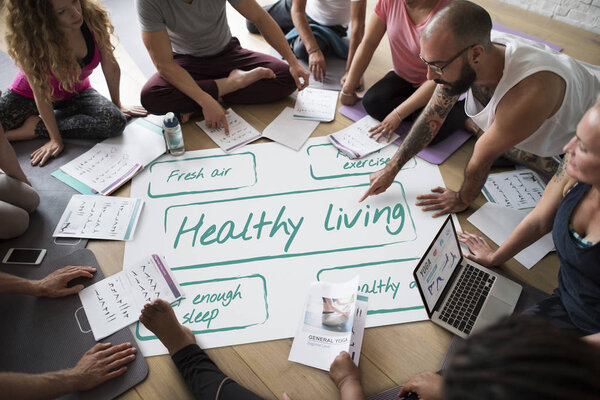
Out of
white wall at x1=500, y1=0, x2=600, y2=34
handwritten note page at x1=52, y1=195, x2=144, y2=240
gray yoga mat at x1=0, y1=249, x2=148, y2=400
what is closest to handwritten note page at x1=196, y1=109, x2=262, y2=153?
handwritten note page at x1=52, y1=195, x2=144, y2=240

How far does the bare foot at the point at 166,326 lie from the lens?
1.22 m

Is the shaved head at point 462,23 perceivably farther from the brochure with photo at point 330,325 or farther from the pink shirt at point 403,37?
the brochure with photo at point 330,325

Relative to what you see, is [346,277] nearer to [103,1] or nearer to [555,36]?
[555,36]

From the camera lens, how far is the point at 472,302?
1.27 meters

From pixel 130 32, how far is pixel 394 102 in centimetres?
173

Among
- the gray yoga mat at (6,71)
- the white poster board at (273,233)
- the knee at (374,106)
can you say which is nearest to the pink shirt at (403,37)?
the knee at (374,106)

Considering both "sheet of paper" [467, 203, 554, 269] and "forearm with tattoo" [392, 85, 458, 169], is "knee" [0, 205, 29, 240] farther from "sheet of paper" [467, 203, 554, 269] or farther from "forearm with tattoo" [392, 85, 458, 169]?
"sheet of paper" [467, 203, 554, 269]

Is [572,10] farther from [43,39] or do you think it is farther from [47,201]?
[47,201]

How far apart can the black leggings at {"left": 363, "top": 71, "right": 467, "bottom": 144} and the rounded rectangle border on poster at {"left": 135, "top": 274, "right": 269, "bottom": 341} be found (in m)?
0.98

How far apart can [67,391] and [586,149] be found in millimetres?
1415

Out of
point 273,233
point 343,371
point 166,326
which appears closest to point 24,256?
point 166,326

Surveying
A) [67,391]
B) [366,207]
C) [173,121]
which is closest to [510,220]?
[366,207]

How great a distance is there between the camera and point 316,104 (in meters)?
2.02

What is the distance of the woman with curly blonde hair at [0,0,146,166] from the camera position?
4.95ft
